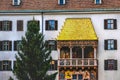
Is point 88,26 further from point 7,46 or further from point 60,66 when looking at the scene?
point 7,46

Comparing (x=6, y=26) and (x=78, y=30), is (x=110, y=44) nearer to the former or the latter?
(x=78, y=30)

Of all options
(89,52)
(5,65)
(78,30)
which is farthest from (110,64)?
(5,65)

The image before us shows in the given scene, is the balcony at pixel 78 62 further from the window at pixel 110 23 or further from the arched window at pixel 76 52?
the window at pixel 110 23

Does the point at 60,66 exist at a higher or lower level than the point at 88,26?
lower

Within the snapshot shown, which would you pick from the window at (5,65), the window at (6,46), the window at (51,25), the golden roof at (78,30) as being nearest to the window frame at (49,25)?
the window at (51,25)

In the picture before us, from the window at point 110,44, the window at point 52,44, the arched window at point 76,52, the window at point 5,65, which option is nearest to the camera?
the window at point 110,44

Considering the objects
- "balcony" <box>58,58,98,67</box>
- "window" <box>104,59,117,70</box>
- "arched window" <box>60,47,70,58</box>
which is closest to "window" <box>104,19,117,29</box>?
"window" <box>104,59,117,70</box>

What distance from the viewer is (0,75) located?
250 ft

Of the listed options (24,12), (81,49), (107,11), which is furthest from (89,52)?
(24,12)

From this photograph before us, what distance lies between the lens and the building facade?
74.9 meters

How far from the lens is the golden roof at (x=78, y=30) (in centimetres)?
7488

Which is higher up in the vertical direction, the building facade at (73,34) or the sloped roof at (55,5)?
the sloped roof at (55,5)

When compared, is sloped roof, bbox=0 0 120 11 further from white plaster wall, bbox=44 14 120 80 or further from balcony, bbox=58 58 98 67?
balcony, bbox=58 58 98 67

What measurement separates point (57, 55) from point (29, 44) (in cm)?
1262
